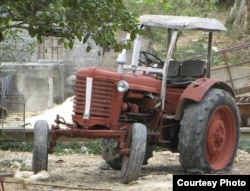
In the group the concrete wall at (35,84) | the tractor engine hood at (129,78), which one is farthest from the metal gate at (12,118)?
the tractor engine hood at (129,78)

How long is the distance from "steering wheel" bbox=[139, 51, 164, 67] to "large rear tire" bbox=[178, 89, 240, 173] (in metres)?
1.06

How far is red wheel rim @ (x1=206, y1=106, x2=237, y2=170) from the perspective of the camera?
11.8 m

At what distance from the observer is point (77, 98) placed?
11.2 m

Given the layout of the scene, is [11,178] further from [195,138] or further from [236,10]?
[236,10]

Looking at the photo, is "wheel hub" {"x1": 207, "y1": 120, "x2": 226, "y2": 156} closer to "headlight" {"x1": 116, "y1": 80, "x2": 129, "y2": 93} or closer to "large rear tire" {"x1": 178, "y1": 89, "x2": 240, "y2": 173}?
"large rear tire" {"x1": 178, "y1": 89, "x2": 240, "y2": 173}

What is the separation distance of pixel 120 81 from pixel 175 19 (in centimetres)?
154

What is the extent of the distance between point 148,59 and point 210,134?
4.97ft

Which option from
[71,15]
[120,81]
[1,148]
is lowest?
[1,148]

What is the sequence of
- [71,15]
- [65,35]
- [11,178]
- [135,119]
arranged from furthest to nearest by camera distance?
[135,119] → [11,178] → [65,35] → [71,15]

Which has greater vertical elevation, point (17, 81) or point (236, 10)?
point (236, 10)

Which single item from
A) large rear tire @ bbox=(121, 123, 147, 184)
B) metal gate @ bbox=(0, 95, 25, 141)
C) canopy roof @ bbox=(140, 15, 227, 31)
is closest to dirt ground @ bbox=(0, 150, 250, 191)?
large rear tire @ bbox=(121, 123, 147, 184)

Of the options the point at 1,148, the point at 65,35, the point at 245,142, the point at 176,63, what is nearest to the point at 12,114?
the point at 1,148

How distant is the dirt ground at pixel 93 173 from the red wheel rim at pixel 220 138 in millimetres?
300

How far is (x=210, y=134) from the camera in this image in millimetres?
11742
